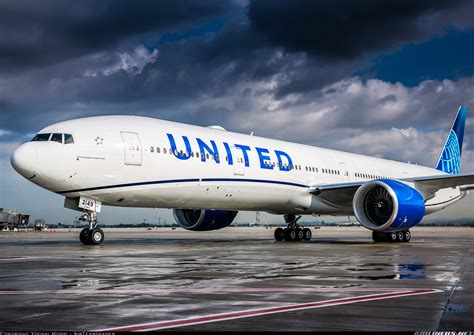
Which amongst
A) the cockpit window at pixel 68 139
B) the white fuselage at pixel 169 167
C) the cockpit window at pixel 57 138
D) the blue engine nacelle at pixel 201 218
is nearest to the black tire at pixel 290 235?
the white fuselage at pixel 169 167

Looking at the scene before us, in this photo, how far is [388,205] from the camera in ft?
66.8

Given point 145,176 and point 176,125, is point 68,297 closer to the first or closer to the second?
point 145,176

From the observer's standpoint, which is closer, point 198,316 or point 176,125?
point 198,316

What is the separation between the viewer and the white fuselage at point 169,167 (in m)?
15.9

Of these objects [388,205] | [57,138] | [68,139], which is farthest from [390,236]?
[57,138]

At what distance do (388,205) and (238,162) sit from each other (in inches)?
230

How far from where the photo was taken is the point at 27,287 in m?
6.66

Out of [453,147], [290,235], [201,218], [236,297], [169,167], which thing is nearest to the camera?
[236,297]

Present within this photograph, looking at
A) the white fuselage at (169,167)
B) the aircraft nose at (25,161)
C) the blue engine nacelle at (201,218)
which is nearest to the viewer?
the aircraft nose at (25,161)

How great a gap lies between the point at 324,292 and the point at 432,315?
5.50 feet

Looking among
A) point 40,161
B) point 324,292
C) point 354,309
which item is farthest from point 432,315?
point 40,161

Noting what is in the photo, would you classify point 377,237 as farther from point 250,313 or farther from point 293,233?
point 250,313

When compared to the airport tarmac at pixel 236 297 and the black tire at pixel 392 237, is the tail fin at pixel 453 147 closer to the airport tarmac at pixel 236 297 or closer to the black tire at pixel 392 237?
the black tire at pixel 392 237

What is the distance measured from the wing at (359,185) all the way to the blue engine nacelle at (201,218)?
4047 mm
